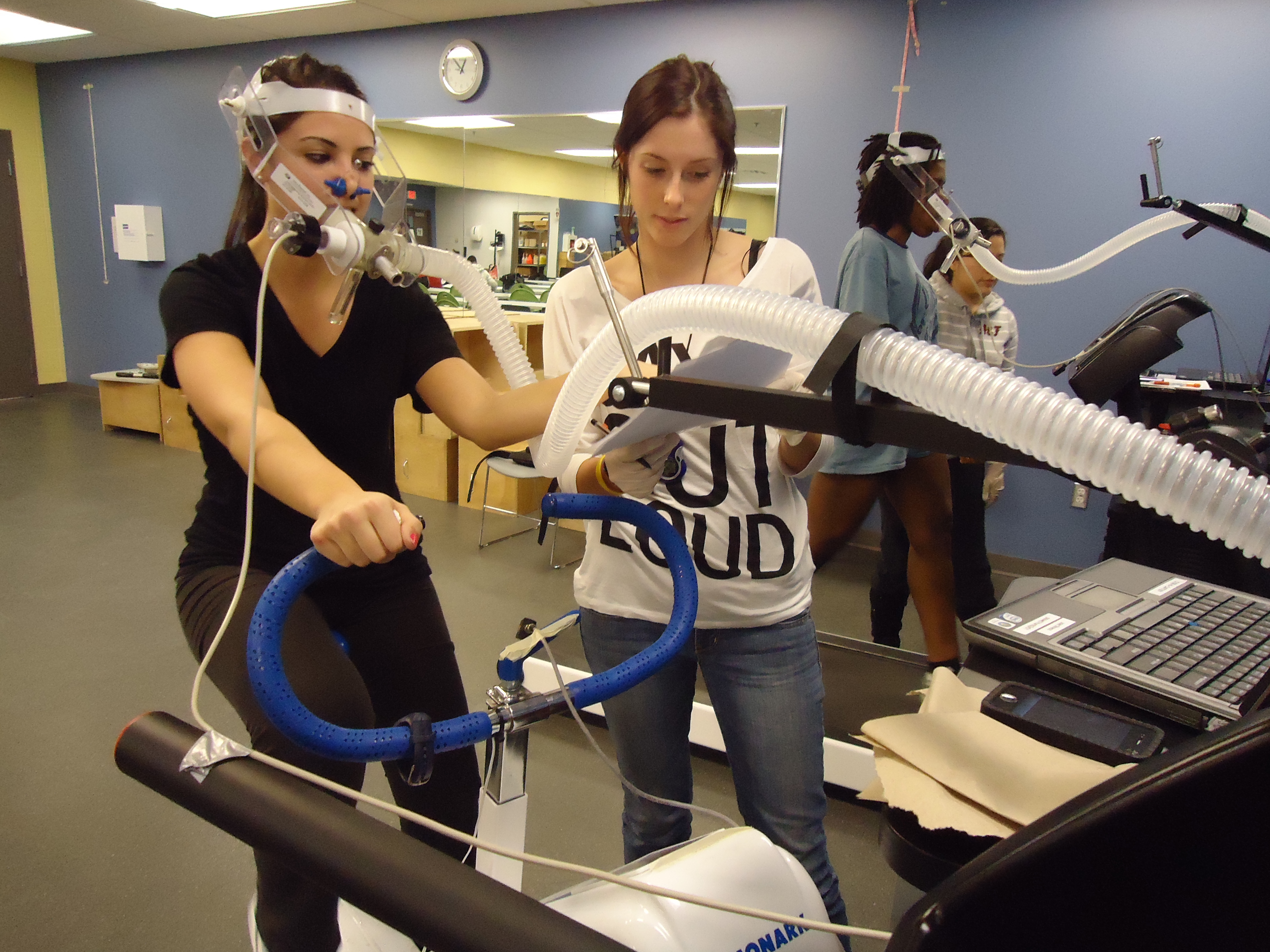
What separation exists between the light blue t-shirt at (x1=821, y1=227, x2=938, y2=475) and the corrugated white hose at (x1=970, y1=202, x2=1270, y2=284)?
41 cm

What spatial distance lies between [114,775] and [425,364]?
168 cm

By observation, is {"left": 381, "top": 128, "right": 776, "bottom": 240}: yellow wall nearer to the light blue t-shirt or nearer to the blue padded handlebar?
the light blue t-shirt

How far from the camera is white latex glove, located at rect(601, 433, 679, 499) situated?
3.05ft

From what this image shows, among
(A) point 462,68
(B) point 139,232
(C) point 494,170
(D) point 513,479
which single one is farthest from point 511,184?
(B) point 139,232

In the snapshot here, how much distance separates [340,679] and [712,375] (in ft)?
1.93

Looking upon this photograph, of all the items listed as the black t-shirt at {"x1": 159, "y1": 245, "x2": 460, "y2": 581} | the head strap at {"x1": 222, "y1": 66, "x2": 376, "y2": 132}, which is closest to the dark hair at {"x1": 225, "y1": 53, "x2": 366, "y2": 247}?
the head strap at {"x1": 222, "y1": 66, "x2": 376, "y2": 132}

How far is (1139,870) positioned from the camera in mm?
294

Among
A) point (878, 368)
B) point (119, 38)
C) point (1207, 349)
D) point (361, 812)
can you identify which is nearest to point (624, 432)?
point (878, 368)

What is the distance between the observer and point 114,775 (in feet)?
6.99

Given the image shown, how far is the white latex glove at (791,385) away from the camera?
2.68ft

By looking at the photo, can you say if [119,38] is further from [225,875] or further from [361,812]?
[361,812]

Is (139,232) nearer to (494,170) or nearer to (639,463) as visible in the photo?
(494,170)

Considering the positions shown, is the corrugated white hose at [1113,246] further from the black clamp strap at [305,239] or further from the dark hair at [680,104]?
the black clamp strap at [305,239]

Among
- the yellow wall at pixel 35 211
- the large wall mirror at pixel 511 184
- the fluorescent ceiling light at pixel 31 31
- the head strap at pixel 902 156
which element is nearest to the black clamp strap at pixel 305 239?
the head strap at pixel 902 156
